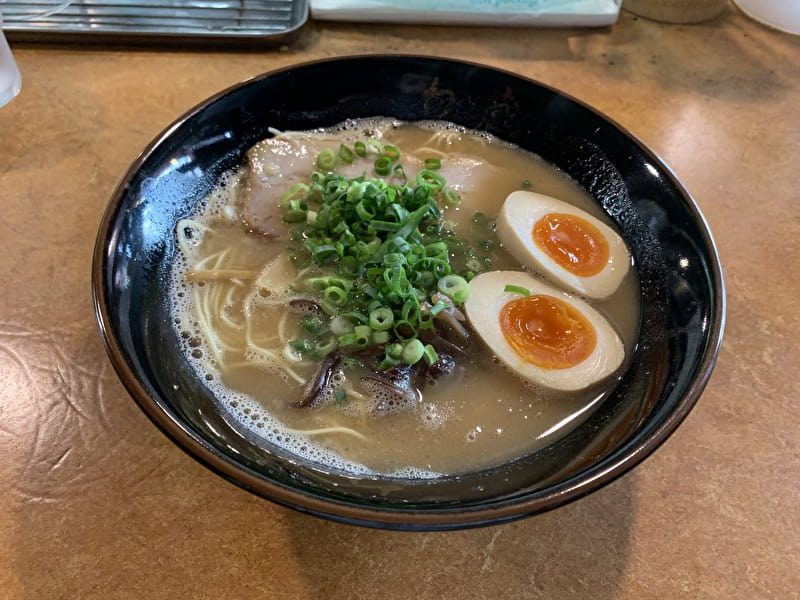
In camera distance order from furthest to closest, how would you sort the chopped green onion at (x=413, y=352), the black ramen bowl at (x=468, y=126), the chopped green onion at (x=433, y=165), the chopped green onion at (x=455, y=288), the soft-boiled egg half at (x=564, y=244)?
the chopped green onion at (x=433, y=165) → the soft-boiled egg half at (x=564, y=244) → the chopped green onion at (x=455, y=288) → the chopped green onion at (x=413, y=352) → the black ramen bowl at (x=468, y=126)

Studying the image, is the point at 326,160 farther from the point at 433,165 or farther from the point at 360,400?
the point at 360,400

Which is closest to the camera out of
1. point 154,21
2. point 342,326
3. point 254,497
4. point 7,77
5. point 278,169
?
point 254,497

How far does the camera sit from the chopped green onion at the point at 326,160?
184cm

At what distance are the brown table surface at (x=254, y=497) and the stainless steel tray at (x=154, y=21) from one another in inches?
7.6

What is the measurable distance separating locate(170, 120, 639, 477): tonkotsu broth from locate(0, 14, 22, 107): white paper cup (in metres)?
1.02

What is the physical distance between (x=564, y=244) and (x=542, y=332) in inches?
11.9

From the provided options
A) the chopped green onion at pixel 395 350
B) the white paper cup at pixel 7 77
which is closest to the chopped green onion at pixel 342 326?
the chopped green onion at pixel 395 350

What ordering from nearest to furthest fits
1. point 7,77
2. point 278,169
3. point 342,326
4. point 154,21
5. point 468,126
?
1. point 342,326
2. point 278,169
3. point 468,126
4. point 7,77
5. point 154,21

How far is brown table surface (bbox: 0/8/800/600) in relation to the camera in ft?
4.12

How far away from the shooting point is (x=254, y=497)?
1.34 meters

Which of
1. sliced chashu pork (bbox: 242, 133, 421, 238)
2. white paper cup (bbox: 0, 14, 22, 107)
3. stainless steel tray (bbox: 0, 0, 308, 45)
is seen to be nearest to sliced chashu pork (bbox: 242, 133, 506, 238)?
sliced chashu pork (bbox: 242, 133, 421, 238)

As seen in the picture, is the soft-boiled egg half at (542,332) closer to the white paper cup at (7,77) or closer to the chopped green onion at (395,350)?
the chopped green onion at (395,350)

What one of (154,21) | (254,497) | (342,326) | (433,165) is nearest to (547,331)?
(342,326)

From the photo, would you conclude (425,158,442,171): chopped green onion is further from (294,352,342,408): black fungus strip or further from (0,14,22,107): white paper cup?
(0,14,22,107): white paper cup
